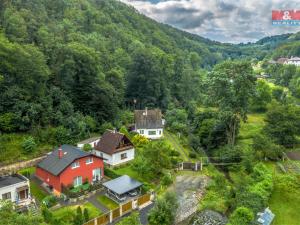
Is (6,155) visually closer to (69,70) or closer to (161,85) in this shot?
(69,70)

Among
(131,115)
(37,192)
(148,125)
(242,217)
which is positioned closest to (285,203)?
(242,217)

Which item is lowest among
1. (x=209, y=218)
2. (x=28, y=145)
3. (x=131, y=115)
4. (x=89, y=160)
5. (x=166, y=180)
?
(x=209, y=218)

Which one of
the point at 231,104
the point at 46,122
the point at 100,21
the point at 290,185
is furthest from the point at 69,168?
the point at 100,21

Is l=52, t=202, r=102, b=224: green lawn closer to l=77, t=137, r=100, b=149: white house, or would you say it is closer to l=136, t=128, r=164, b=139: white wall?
l=77, t=137, r=100, b=149: white house

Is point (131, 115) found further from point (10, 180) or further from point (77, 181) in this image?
point (10, 180)

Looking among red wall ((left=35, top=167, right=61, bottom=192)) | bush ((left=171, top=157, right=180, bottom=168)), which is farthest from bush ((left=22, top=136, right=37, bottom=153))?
bush ((left=171, top=157, right=180, bottom=168))
